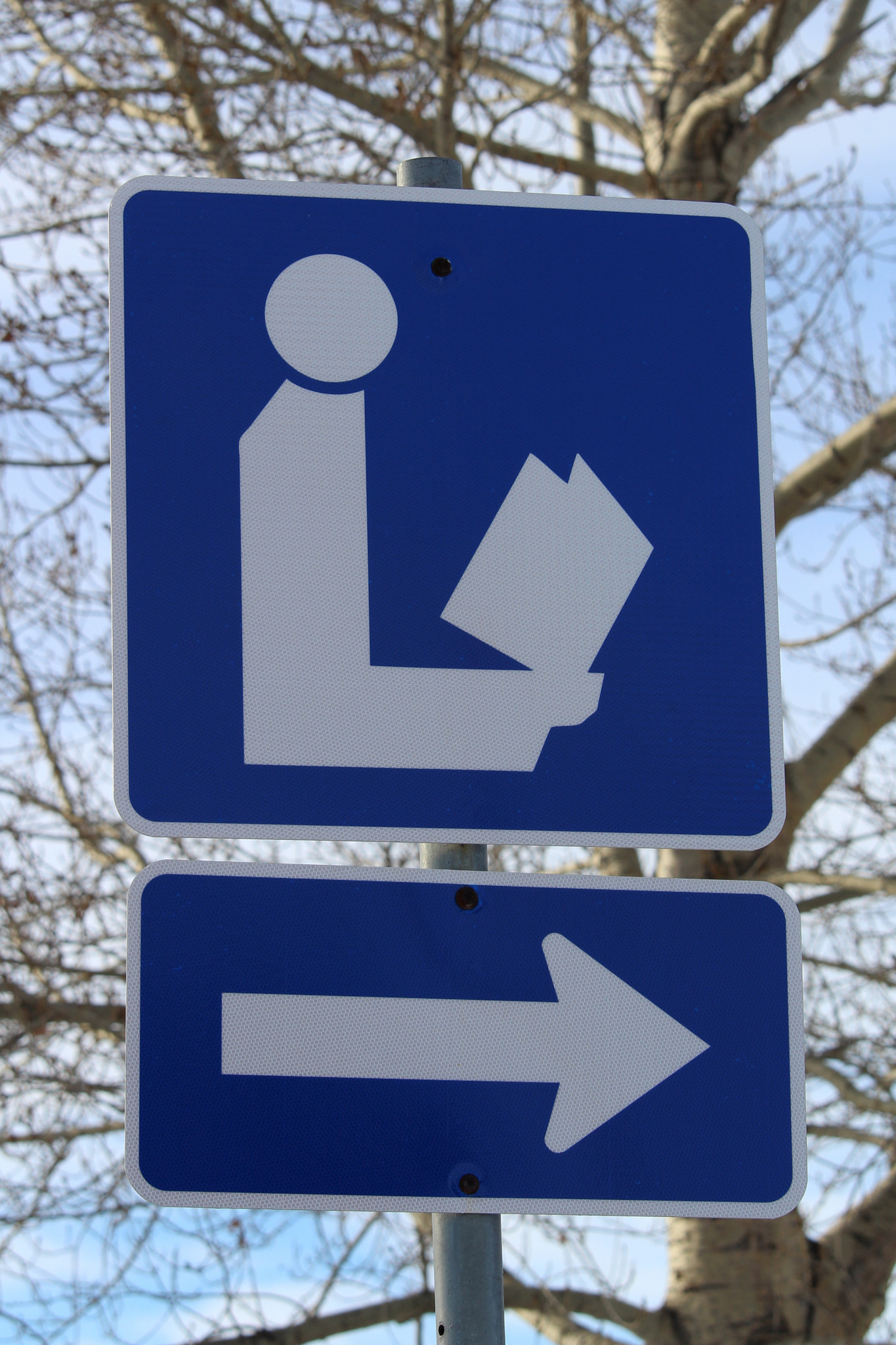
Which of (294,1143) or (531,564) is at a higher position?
(531,564)

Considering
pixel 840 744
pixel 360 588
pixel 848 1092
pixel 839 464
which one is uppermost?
pixel 839 464

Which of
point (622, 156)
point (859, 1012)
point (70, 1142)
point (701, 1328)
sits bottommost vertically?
point (701, 1328)

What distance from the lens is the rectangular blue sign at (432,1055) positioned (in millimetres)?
1248

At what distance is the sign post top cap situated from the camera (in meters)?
1.52

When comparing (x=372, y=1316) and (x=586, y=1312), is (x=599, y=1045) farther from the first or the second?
(x=586, y=1312)

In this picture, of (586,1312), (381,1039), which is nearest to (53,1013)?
(586,1312)

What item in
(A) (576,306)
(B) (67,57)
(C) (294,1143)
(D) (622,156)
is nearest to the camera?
(C) (294,1143)

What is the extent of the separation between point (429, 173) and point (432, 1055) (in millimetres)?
930

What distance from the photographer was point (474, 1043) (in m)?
1.27

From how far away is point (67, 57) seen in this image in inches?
192

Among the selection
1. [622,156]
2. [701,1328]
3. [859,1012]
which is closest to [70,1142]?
[701,1328]

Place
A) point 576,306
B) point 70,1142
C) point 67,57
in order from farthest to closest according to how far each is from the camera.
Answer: point 67,57
point 70,1142
point 576,306

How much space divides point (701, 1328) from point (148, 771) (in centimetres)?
432

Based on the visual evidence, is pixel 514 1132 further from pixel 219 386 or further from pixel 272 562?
pixel 219 386
